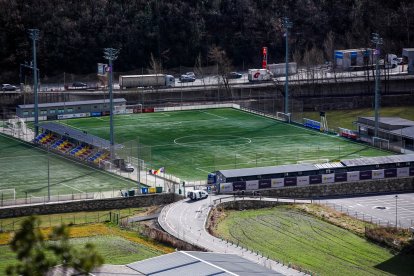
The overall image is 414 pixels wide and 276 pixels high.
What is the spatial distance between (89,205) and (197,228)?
10113 mm

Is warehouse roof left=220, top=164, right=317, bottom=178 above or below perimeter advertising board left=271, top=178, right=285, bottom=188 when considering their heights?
above

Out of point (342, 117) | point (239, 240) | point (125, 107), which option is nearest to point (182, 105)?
point (125, 107)

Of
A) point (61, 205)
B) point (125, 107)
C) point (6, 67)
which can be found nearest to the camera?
point (61, 205)

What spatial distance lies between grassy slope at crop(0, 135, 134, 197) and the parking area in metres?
15.8

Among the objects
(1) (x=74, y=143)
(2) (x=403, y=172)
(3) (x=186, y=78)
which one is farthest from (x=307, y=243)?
(3) (x=186, y=78)

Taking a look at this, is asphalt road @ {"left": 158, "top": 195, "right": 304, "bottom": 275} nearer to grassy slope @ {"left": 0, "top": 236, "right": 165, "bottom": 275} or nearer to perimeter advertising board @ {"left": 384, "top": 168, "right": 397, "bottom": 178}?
grassy slope @ {"left": 0, "top": 236, "right": 165, "bottom": 275}

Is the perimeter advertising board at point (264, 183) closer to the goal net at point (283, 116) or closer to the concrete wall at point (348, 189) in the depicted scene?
the concrete wall at point (348, 189)

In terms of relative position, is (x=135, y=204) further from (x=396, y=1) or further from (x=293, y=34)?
(x=396, y=1)

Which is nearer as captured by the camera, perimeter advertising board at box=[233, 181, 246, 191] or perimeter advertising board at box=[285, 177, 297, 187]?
perimeter advertising board at box=[233, 181, 246, 191]

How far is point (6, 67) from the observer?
129500 mm

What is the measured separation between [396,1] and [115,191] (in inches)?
3419

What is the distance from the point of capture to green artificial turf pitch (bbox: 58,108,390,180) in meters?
83.2

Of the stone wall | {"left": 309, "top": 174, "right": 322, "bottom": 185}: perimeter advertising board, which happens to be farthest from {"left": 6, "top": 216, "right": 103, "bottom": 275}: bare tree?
{"left": 309, "top": 174, "right": 322, "bottom": 185}: perimeter advertising board

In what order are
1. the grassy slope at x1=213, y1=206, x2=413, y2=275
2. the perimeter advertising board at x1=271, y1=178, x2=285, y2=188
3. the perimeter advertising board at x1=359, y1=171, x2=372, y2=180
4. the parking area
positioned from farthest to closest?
1. the perimeter advertising board at x1=359, y1=171, x2=372, y2=180
2. the perimeter advertising board at x1=271, y1=178, x2=285, y2=188
3. the parking area
4. the grassy slope at x1=213, y1=206, x2=413, y2=275
